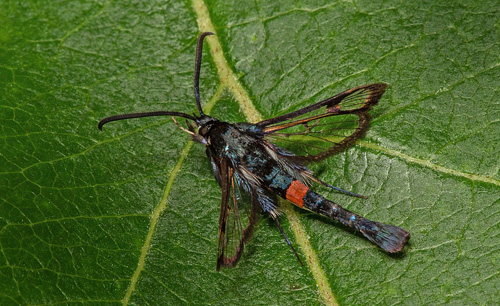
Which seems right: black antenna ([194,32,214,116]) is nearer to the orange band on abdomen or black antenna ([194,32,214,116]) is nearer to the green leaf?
the green leaf

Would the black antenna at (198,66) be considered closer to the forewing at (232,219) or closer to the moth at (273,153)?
the moth at (273,153)

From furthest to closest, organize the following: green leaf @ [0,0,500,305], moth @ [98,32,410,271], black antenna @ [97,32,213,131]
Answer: black antenna @ [97,32,213,131]
moth @ [98,32,410,271]
green leaf @ [0,0,500,305]

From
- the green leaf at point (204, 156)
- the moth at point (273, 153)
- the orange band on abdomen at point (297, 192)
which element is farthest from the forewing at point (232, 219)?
the orange band on abdomen at point (297, 192)

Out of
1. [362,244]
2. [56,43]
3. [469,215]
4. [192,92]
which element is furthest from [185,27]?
[469,215]

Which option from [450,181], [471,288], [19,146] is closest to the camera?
[471,288]

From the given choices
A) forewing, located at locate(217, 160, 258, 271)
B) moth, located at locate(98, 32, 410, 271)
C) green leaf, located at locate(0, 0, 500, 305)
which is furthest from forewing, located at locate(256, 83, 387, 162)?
forewing, located at locate(217, 160, 258, 271)

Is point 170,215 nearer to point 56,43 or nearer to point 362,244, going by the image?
point 362,244
